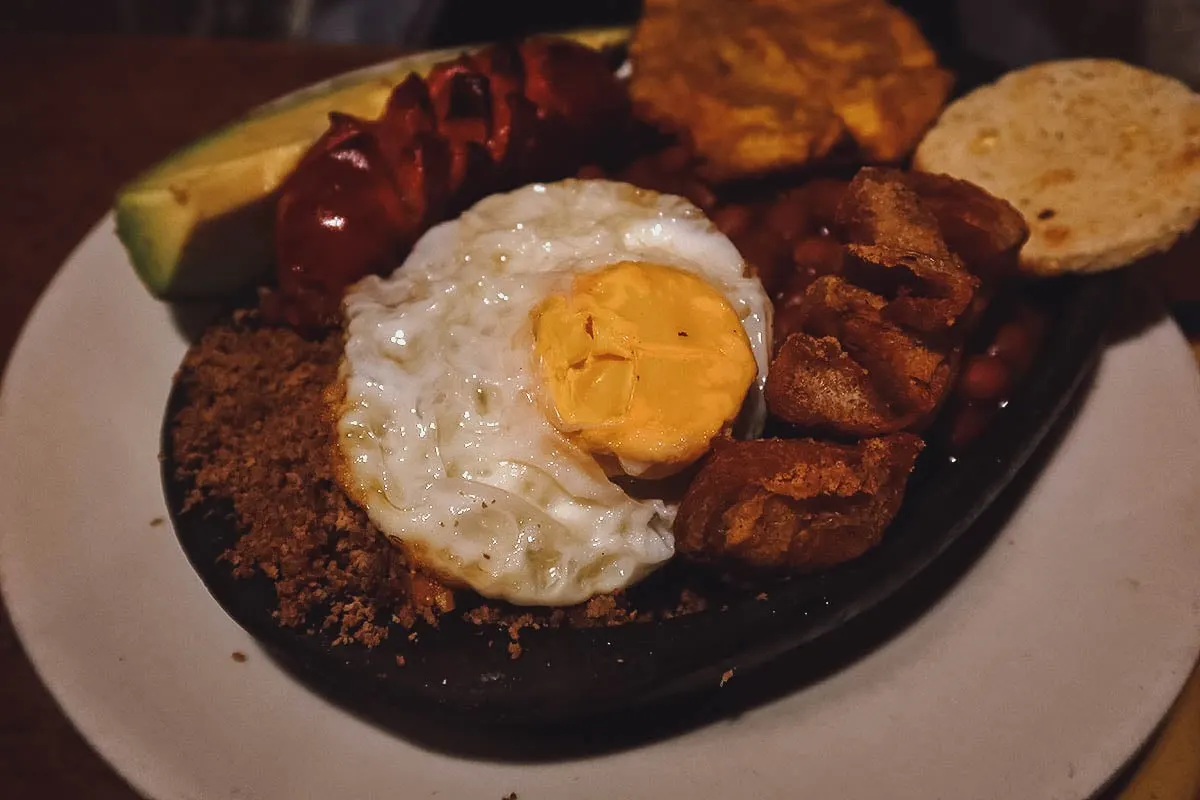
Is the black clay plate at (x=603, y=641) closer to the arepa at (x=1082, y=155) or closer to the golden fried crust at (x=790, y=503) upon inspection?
the golden fried crust at (x=790, y=503)

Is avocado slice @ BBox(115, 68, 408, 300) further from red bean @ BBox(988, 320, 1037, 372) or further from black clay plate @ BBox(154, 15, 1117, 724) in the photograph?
red bean @ BBox(988, 320, 1037, 372)

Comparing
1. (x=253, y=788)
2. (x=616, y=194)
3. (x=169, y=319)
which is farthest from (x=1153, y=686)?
(x=169, y=319)

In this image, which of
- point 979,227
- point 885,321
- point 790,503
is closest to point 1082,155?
point 979,227

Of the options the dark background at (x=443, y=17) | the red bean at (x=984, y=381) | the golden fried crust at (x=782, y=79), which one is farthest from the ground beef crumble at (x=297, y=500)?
the dark background at (x=443, y=17)

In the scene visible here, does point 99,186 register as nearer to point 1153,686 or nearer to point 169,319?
point 169,319

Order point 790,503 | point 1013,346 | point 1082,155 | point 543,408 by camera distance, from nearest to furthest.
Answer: point 790,503 < point 543,408 < point 1013,346 < point 1082,155

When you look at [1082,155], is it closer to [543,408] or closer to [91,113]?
[543,408]
